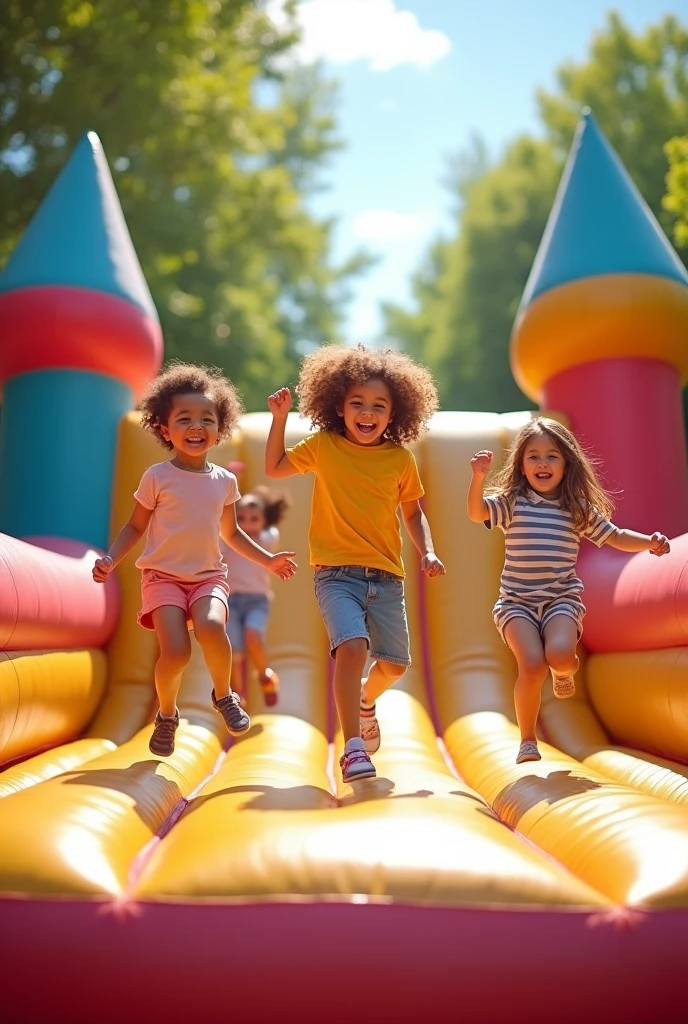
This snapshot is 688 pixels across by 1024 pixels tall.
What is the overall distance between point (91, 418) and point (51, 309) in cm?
52

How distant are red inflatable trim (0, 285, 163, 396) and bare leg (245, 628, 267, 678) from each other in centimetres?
150

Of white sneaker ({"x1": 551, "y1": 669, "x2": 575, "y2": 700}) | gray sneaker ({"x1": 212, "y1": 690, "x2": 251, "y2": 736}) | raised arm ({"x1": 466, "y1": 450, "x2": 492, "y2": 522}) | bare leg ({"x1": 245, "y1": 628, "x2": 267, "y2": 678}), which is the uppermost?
raised arm ({"x1": 466, "y1": 450, "x2": 492, "y2": 522})

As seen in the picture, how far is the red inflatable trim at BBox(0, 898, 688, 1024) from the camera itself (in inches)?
59.3

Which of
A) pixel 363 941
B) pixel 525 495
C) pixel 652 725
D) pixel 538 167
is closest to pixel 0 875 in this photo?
pixel 363 941

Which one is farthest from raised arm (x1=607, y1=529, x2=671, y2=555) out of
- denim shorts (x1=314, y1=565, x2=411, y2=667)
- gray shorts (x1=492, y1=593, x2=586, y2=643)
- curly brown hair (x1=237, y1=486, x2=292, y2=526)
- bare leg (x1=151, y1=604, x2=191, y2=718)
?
curly brown hair (x1=237, y1=486, x2=292, y2=526)

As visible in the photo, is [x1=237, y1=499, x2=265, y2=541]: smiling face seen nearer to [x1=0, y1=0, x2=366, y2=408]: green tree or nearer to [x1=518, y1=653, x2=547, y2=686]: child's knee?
[x1=518, y1=653, x2=547, y2=686]: child's knee

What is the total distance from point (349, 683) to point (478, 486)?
2.44 ft

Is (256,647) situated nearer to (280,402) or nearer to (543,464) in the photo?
(280,402)

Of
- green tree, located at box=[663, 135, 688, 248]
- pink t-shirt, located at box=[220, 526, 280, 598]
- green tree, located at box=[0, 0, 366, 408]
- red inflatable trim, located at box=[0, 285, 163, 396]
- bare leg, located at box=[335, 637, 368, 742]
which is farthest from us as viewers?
green tree, located at box=[0, 0, 366, 408]

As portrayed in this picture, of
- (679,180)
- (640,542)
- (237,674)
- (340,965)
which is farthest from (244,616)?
(679,180)

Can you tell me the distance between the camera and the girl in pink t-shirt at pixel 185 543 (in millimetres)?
2744

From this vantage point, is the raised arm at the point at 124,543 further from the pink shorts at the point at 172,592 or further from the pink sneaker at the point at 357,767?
the pink sneaker at the point at 357,767

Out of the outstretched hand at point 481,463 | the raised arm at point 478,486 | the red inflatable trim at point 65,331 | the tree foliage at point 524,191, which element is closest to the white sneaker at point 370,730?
the raised arm at point 478,486

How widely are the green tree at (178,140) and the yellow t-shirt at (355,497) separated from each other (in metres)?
7.69
